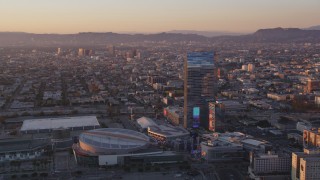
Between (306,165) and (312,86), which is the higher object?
(306,165)

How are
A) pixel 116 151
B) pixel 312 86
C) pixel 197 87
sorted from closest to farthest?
pixel 116 151 < pixel 197 87 < pixel 312 86

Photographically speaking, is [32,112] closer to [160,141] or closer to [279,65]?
[160,141]

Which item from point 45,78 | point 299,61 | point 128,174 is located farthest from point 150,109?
point 299,61

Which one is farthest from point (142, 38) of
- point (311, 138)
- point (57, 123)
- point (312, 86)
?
point (311, 138)

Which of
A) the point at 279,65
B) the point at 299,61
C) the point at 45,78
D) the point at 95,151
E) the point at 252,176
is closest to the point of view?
the point at 252,176

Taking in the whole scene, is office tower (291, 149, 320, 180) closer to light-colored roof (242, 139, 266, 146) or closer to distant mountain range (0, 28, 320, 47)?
light-colored roof (242, 139, 266, 146)

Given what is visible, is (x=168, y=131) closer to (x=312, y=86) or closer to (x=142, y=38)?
(x=312, y=86)

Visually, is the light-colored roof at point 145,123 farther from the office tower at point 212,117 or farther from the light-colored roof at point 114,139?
the light-colored roof at point 114,139
